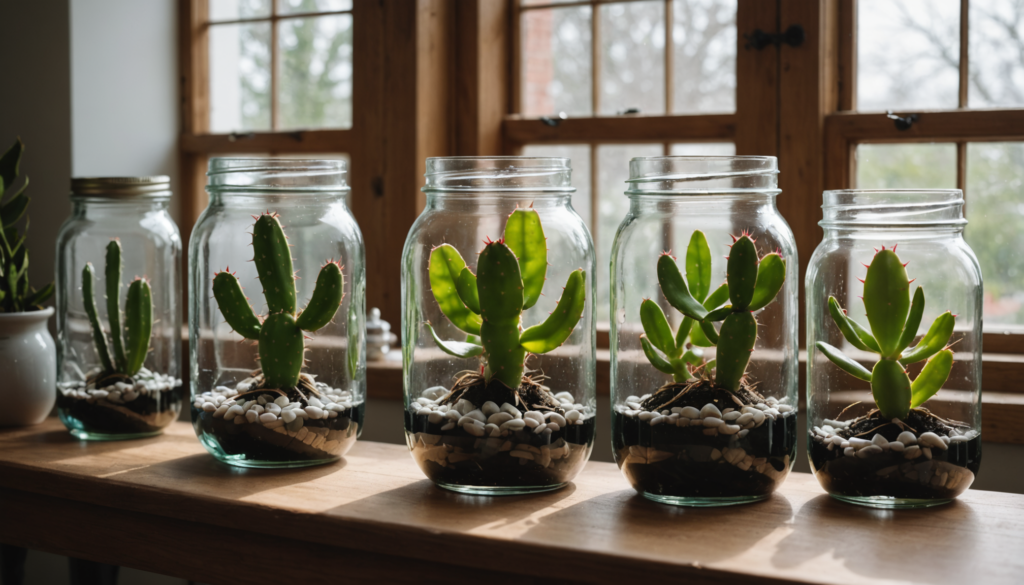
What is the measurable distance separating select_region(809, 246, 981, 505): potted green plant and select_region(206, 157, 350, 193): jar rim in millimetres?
611

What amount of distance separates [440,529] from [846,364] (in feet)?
1.41

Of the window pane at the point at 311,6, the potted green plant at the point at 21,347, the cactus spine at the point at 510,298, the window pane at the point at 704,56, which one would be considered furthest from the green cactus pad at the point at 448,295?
the window pane at the point at 311,6

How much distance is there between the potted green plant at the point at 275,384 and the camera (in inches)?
40.3

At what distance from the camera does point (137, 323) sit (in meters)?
1.22

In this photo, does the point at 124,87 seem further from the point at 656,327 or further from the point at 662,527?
the point at 662,527

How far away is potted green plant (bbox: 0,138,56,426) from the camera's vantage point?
1.26m

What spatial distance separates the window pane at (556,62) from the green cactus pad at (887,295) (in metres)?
0.87

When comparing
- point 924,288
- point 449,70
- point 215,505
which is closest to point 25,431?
point 215,505

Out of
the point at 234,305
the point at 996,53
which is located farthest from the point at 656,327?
the point at 996,53

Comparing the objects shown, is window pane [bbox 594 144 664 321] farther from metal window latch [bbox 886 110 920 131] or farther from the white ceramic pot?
the white ceramic pot

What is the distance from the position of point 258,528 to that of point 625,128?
98cm

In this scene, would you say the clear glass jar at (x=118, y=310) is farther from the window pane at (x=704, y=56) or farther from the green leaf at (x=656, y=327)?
the window pane at (x=704, y=56)

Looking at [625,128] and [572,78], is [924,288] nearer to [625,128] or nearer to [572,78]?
[625,128]

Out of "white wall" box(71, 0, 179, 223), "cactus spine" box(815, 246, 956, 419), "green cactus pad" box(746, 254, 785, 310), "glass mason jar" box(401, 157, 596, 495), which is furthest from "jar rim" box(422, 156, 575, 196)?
"white wall" box(71, 0, 179, 223)
